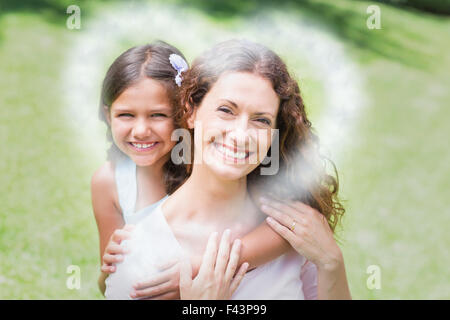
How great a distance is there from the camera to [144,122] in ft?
4.16

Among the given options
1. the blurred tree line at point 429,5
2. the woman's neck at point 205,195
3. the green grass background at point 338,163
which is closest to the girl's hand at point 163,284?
the woman's neck at point 205,195

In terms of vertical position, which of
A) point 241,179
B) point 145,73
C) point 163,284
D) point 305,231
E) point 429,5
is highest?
point 429,5

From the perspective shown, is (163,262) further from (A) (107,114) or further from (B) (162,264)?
(A) (107,114)

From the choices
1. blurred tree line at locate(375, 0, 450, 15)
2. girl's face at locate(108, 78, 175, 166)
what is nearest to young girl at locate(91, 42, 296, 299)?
girl's face at locate(108, 78, 175, 166)

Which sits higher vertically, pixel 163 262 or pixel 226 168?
pixel 226 168

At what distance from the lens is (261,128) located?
123cm

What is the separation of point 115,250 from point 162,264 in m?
0.12

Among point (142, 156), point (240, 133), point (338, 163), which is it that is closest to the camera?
point (240, 133)

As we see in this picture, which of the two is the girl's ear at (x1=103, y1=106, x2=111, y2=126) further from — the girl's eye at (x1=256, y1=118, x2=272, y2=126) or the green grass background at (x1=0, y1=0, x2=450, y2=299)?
the girl's eye at (x1=256, y1=118, x2=272, y2=126)

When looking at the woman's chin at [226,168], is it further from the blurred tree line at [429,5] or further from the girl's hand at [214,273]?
the blurred tree line at [429,5]

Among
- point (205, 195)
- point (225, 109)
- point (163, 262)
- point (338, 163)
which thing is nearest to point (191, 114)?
point (225, 109)

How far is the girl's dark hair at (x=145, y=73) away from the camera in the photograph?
4.14 feet

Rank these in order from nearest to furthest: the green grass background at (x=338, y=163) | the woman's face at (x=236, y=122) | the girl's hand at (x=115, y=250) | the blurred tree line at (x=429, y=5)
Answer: the woman's face at (x=236, y=122)
the girl's hand at (x=115, y=250)
the green grass background at (x=338, y=163)
the blurred tree line at (x=429, y=5)

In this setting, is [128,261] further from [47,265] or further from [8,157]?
[8,157]
